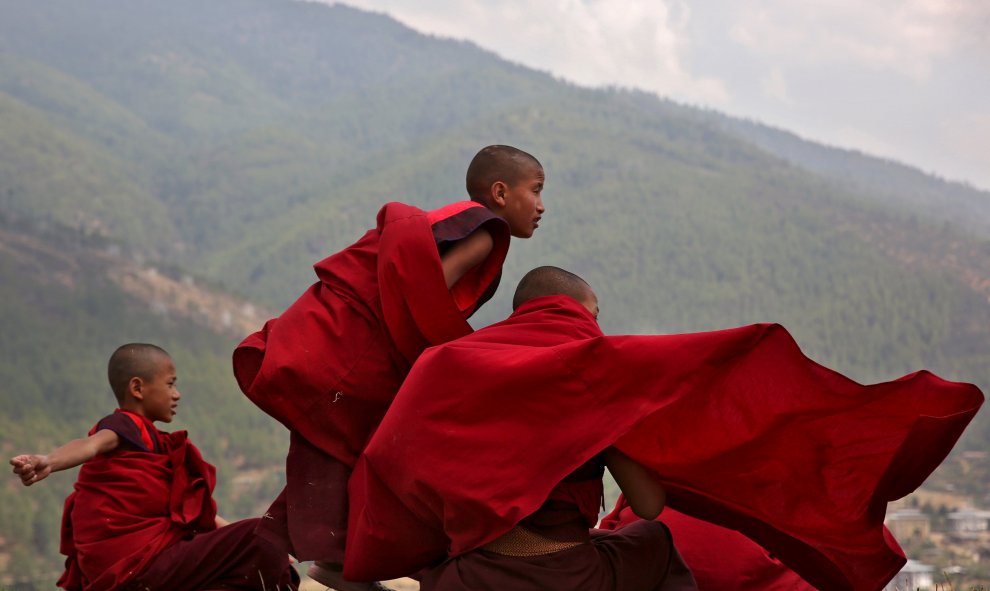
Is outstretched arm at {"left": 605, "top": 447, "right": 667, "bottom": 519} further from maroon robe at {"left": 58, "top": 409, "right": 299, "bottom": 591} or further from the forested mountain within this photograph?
the forested mountain

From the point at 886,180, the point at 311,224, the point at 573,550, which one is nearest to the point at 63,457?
the point at 573,550

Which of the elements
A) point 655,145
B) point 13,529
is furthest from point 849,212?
point 13,529

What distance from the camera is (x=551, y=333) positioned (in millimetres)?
3518

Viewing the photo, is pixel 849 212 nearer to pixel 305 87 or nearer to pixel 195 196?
pixel 195 196

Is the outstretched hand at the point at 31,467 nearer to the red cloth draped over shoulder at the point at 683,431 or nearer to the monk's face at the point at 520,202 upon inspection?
the red cloth draped over shoulder at the point at 683,431

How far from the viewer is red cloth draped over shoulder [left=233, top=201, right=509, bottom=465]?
12.5ft

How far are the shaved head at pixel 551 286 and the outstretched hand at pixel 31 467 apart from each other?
5.55ft

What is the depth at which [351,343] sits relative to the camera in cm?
395

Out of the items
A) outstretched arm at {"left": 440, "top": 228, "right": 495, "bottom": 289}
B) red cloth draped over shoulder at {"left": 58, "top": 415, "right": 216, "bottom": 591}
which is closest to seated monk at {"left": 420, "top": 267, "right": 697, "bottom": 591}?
outstretched arm at {"left": 440, "top": 228, "right": 495, "bottom": 289}

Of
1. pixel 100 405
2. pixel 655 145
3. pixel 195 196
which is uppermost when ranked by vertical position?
pixel 655 145

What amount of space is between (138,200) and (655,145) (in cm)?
4877

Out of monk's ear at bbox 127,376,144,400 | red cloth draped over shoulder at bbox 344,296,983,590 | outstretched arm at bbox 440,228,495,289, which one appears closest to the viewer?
red cloth draped over shoulder at bbox 344,296,983,590

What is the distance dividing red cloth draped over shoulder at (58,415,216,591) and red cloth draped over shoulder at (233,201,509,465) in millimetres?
755

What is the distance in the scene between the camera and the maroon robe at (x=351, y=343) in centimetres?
382
